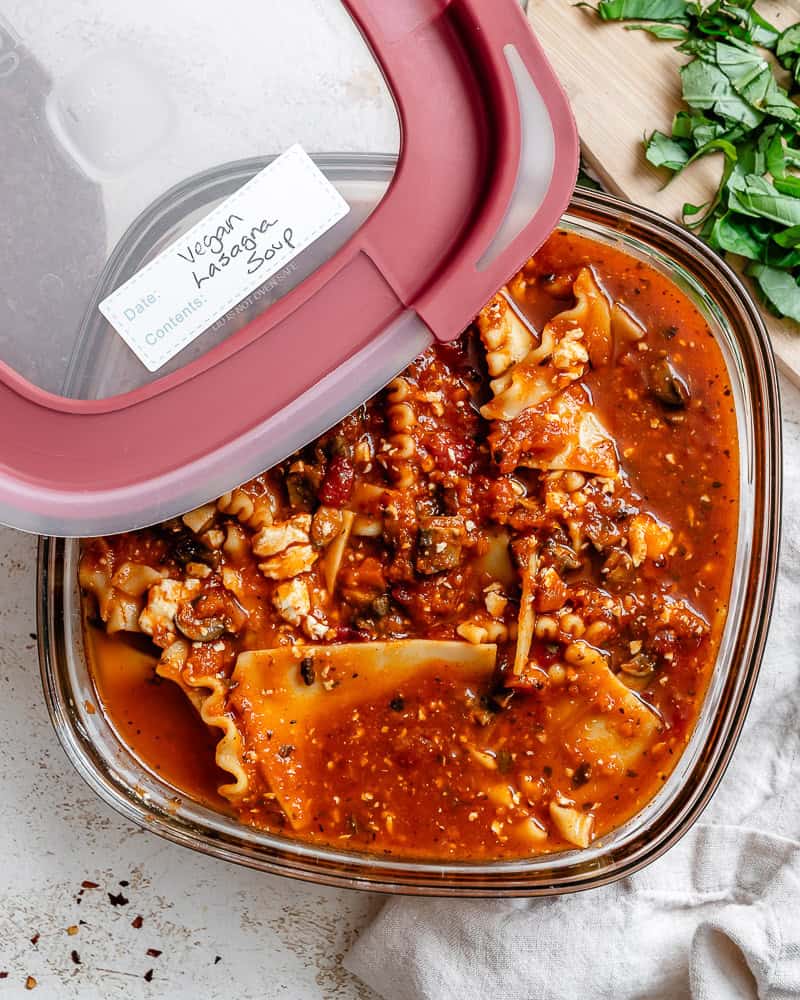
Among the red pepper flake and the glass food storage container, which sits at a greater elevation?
the red pepper flake

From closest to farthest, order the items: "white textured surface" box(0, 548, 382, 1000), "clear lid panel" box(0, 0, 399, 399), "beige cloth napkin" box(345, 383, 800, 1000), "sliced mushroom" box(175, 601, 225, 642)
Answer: "clear lid panel" box(0, 0, 399, 399) → "sliced mushroom" box(175, 601, 225, 642) → "beige cloth napkin" box(345, 383, 800, 1000) → "white textured surface" box(0, 548, 382, 1000)

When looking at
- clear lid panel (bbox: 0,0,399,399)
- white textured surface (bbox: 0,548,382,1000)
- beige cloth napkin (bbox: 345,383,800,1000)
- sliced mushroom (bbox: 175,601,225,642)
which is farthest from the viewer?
white textured surface (bbox: 0,548,382,1000)

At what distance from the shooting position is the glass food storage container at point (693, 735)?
264 centimetres

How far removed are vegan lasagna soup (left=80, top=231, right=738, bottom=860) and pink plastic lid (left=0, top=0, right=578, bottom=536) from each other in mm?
401

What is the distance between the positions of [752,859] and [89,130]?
8.61ft

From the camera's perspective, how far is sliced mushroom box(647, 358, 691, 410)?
8.55 ft

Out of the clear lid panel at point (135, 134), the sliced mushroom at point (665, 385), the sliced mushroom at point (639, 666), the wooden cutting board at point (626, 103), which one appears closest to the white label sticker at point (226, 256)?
the clear lid panel at point (135, 134)

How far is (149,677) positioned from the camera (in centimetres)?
269

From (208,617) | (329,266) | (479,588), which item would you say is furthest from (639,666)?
(329,266)

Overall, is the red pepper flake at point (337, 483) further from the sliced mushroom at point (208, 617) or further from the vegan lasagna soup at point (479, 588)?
the sliced mushroom at point (208, 617)

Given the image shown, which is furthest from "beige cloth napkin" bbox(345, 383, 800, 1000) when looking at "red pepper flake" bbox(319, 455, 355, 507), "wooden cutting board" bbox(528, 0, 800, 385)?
"red pepper flake" bbox(319, 455, 355, 507)

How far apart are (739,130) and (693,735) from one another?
1710 millimetres

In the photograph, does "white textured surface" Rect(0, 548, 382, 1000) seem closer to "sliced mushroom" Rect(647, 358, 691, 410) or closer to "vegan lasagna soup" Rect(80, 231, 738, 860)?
"vegan lasagna soup" Rect(80, 231, 738, 860)

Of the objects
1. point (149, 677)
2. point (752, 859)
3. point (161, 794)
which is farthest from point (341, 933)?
point (752, 859)
